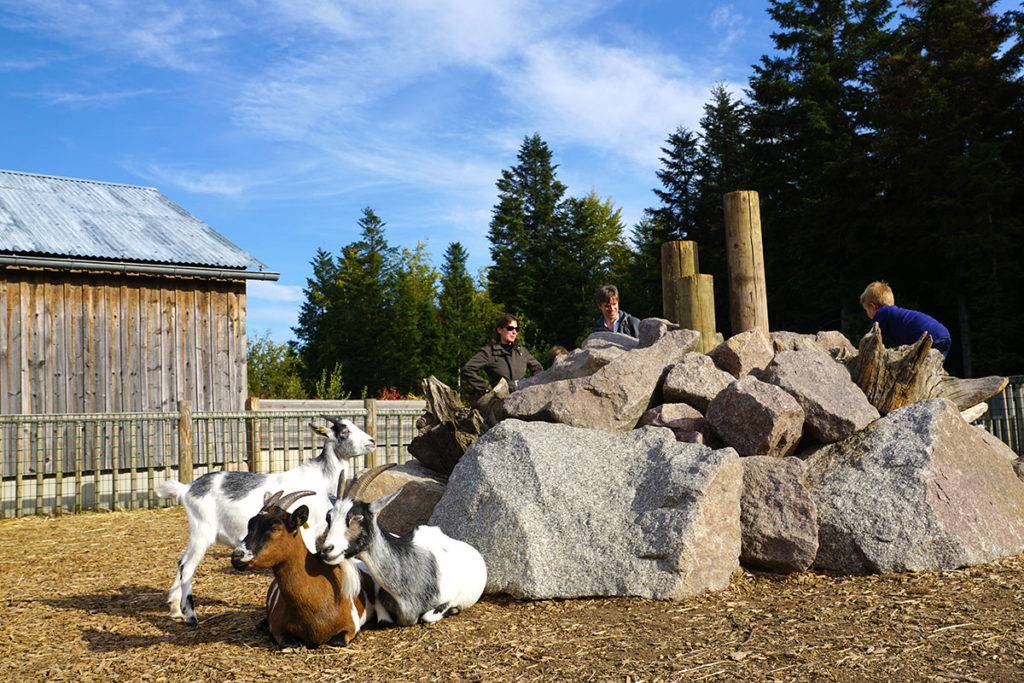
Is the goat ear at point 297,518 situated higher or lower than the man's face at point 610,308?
lower

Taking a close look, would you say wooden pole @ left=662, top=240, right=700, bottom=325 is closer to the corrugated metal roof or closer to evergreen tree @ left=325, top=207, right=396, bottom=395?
the corrugated metal roof

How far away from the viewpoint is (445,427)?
22.8 ft

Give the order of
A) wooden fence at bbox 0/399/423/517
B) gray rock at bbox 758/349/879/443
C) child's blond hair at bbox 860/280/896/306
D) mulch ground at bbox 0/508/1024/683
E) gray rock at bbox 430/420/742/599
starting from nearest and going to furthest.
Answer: mulch ground at bbox 0/508/1024/683, gray rock at bbox 430/420/742/599, gray rock at bbox 758/349/879/443, child's blond hair at bbox 860/280/896/306, wooden fence at bbox 0/399/423/517

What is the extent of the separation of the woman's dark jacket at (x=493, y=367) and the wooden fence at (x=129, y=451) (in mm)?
5229

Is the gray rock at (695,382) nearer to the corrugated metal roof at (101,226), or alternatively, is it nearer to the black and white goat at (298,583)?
the black and white goat at (298,583)

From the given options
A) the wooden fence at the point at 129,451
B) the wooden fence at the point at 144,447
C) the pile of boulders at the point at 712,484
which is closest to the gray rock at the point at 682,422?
the pile of boulders at the point at 712,484

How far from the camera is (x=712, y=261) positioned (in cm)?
3419

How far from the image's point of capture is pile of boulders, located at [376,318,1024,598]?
5.10 metres

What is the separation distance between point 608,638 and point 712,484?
1.33 meters

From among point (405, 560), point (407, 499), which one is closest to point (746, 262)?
point (407, 499)

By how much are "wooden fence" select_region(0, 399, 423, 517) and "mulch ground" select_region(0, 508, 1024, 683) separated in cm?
565

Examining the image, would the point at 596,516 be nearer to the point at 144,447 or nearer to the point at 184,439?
the point at 184,439

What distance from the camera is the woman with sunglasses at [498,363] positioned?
7.98m

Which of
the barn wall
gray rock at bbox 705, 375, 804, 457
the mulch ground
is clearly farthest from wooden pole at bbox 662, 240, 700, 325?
the barn wall
